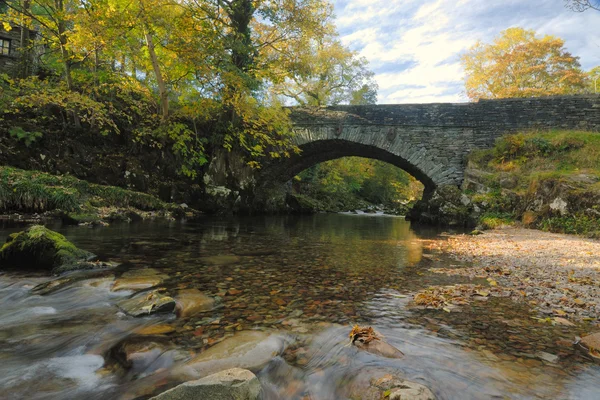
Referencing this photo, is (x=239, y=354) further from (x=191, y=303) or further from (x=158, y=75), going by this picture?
(x=158, y=75)

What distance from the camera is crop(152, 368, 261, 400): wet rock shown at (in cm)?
139

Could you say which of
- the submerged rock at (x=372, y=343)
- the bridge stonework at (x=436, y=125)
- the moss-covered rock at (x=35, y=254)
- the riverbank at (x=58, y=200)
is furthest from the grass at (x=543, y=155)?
the riverbank at (x=58, y=200)

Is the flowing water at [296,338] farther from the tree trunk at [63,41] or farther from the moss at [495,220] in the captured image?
the tree trunk at [63,41]

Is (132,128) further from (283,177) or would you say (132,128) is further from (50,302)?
(50,302)

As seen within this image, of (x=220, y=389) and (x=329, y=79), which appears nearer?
(x=220, y=389)

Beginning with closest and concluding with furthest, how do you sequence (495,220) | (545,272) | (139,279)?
(139,279) → (545,272) → (495,220)

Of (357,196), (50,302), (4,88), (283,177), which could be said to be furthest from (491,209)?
(357,196)

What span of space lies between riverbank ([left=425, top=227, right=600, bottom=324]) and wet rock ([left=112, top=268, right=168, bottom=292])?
3.73m

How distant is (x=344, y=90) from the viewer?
2850 centimetres

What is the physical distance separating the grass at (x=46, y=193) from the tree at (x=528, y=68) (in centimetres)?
2858

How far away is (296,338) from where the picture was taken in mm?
2363

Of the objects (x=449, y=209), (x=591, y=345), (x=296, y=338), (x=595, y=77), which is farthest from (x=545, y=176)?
(x=595, y=77)

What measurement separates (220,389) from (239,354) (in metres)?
0.63

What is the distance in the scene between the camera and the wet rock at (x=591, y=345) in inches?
81.0
